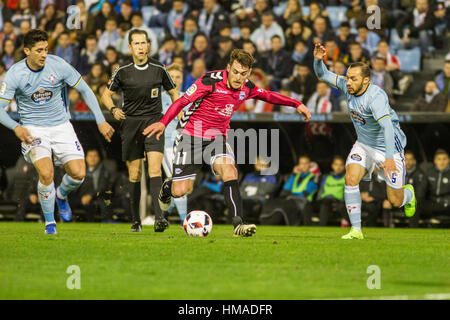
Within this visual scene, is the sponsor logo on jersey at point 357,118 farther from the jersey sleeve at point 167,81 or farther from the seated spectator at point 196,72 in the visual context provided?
the seated spectator at point 196,72

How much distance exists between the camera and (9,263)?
7.38 metres

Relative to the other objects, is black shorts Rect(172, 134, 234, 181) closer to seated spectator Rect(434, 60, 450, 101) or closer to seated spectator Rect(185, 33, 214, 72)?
seated spectator Rect(434, 60, 450, 101)

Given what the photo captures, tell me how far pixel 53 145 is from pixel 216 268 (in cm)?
424

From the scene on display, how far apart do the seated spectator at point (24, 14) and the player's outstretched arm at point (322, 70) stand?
13115mm

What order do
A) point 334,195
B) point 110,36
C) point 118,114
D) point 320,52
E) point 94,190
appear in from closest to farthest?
point 320,52
point 118,114
point 334,195
point 94,190
point 110,36

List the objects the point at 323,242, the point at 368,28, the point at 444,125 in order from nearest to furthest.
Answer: the point at 323,242 → the point at 444,125 → the point at 368,28

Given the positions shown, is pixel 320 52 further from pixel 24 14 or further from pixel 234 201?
pixel 24 14

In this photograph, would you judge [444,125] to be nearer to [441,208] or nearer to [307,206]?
[441,208]

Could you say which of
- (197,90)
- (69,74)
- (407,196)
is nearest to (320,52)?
(197,90)

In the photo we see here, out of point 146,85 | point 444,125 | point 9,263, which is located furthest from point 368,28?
point 9,263

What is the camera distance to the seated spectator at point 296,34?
1827 centimetres

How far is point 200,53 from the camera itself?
18.2 m
